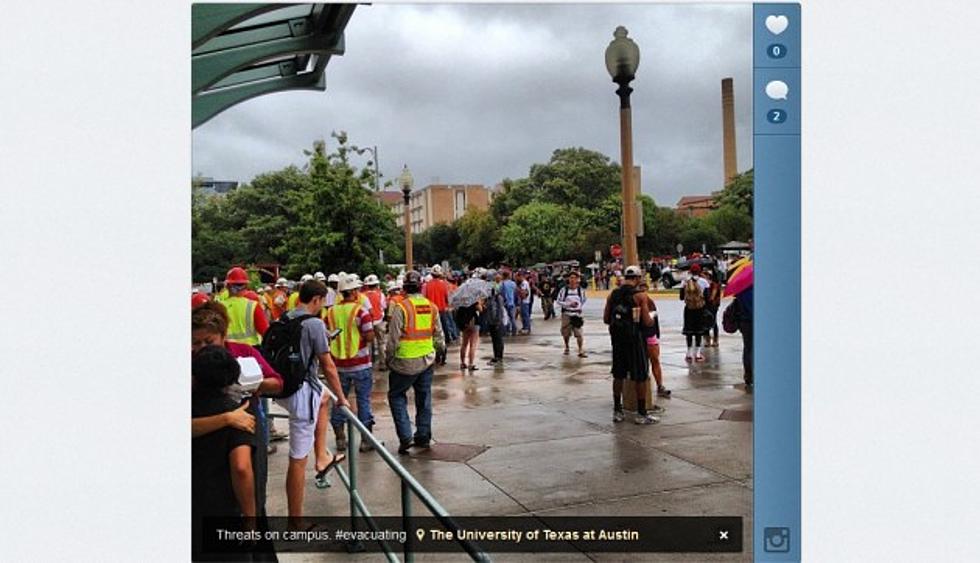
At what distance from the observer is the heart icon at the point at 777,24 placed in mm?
2457

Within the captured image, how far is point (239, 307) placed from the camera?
9.41 feet

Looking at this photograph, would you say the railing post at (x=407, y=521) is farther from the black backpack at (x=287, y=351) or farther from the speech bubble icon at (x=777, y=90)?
the speech bubble icon at (x=777, y=90)

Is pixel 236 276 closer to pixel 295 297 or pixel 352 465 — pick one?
pixel 295 297

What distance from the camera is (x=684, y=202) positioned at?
316 cm

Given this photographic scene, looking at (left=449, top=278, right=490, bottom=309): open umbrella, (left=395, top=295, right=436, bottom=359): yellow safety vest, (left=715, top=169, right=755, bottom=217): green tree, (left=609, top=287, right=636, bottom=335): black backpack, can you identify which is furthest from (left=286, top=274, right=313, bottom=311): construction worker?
(left=449, top=278, right=490, bottom=309): open umbrella

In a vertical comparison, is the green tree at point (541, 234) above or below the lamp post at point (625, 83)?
below

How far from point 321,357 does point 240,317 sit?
24.0 inches

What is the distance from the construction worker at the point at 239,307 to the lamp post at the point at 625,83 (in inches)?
69.0

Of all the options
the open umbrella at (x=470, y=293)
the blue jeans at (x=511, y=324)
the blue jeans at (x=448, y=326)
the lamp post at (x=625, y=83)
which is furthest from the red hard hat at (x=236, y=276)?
the blue jeans at (x=511, y=324)

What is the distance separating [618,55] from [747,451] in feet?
5.55

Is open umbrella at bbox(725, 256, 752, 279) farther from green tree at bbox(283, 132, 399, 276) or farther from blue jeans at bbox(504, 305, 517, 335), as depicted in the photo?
blue jeans at bbox(504, 305, 517, 335)

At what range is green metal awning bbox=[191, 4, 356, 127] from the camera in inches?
104

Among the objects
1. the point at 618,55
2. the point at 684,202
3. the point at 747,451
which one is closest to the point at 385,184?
the point at 618,55

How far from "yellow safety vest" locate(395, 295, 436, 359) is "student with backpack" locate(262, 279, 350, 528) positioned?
52.6 inches
